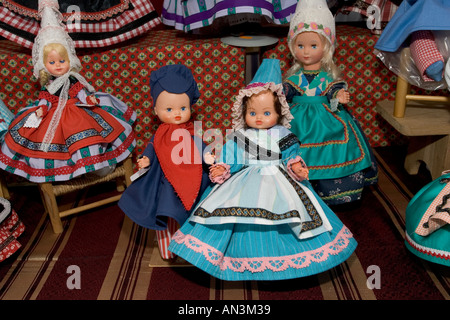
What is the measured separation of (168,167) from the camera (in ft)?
5.68

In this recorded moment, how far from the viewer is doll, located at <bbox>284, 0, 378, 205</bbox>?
2.08 m

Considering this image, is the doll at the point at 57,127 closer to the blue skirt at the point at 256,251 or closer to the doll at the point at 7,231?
the doll at the point at 7,231

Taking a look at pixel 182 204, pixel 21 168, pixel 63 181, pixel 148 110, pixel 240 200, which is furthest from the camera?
pixel 148 110

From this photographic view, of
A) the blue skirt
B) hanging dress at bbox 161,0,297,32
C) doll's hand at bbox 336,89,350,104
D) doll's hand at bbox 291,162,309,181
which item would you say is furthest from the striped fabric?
hanging dress at bbox 161,0,297,32

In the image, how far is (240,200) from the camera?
1597 millimetres

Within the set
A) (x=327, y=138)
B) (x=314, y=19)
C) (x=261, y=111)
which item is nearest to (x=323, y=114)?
(x=327, y=138)

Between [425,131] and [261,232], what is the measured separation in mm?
1064

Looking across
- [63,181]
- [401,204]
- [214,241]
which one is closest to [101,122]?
[63,181]

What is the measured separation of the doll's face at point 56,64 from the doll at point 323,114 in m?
0.99

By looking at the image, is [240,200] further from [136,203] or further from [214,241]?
[136,203]

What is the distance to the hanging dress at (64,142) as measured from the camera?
6.47 ft

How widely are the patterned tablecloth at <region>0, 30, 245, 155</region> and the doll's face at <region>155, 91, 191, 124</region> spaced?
2.73ft

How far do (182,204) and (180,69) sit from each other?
1.65ft

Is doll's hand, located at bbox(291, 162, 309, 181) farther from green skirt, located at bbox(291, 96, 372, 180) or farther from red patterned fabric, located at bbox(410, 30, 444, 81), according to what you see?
red patterned fabric, located at bbox(410, 30, 444, 81)
